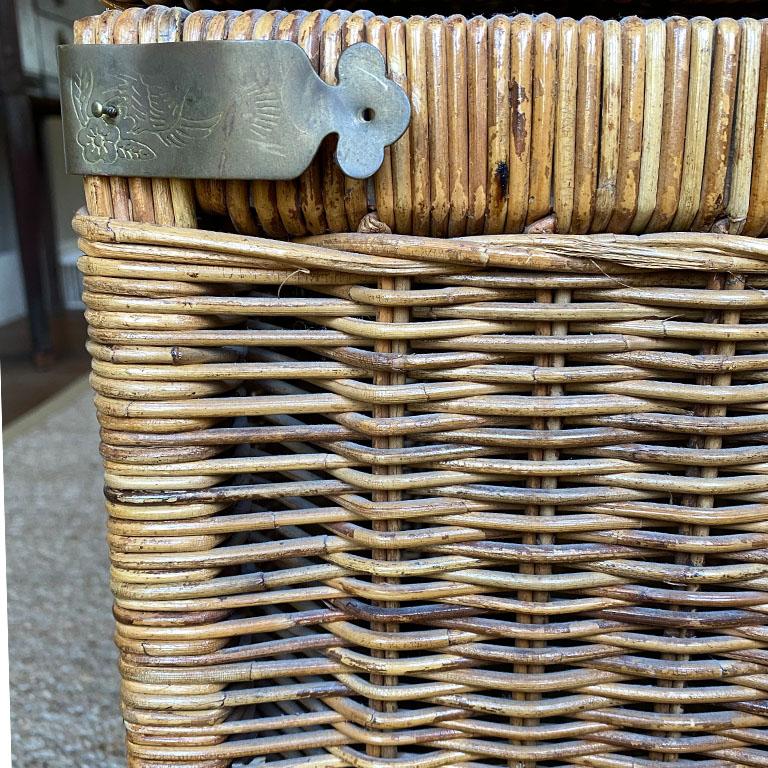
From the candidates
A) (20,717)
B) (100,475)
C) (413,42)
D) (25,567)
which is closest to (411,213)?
(413,42)

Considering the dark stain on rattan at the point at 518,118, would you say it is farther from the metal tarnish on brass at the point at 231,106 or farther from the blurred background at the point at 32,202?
the blurred background at the point at 32,202

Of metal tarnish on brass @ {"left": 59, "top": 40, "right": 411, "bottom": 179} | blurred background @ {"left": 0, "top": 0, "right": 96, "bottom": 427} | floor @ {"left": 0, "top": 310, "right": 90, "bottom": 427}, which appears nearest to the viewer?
metal tarnish on brass @ {"left": 59, "top": 40, "right": 411, "bottom": 179}

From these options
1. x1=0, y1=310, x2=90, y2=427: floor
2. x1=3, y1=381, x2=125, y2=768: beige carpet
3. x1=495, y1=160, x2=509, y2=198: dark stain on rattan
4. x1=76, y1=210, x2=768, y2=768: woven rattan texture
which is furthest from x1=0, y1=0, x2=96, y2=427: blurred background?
x1=495, y1=160, x2=509, y2=198: dark stain on rattan

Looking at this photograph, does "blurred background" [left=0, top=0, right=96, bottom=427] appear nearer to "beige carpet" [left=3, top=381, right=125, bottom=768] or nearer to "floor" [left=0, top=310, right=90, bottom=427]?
"floor" [left=0, top=310, right=90, bottom=427]

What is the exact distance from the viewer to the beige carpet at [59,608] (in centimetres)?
52

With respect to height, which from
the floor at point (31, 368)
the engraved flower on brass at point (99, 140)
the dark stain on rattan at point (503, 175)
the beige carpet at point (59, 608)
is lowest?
the floor at point (31, 368)

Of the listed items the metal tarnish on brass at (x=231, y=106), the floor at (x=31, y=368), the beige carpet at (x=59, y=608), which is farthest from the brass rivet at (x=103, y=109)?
the floor at (x=31, y=368)

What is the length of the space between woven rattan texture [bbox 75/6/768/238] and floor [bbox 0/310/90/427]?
1.25 meters

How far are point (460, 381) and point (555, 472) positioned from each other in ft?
0.17

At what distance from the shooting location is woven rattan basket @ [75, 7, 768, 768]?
0.26 metres

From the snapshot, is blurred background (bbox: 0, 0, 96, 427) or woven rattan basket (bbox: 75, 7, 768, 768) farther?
blurred background (bbox: 0, 0, 96, 427)

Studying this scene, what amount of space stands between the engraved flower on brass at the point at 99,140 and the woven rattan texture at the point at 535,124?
0.01 m

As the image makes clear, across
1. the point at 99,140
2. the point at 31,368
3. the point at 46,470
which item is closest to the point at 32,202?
the point at 31,368

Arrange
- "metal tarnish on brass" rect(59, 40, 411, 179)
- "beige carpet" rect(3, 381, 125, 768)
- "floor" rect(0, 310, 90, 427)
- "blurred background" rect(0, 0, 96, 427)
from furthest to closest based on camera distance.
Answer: "blurred background" rect(0, 0, 96, 427) < "floor" rect(0, 310, 90, 427) < "beige carpet" rect(3, 381, 125, 768) < "metal tarnish on brass" rect(59, 40, 411, 179)
